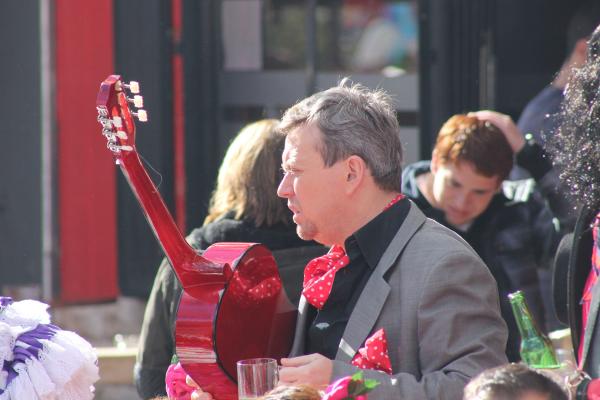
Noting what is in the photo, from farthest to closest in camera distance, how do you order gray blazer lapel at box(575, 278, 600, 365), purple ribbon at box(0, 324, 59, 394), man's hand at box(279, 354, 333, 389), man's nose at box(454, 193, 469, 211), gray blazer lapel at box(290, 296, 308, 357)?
→ 1. man's nose at box(454, 193, 469, 211)
2. gray blazer lapel at box(290, 296, 308, 357)
3. gray blazer lapel at box(575, 278, 600, 365)
4. purple ribbon at box(0, 324, 59, 394)
5. man's hand at box(279, 354, 333, 389)

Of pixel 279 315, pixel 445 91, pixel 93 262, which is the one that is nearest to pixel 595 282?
pixel 279 315

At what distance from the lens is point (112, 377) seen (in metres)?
4.89

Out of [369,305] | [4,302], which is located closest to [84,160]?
[4,302]

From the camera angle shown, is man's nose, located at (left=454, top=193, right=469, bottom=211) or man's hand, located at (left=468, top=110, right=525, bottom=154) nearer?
man's nose, located at (left=454, top=193, right=469, bottom=211)

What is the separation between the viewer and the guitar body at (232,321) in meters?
2.46

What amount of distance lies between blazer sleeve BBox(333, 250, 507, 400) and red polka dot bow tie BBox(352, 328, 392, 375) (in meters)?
0.04

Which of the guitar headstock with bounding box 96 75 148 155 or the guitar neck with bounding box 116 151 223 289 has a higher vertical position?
the guitar headstock with bounding box 96 75 148 155

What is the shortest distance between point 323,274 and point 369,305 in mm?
229

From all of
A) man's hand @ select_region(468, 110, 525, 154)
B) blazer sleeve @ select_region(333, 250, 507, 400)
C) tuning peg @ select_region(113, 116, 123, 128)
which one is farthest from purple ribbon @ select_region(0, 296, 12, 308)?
man's hand @ select_region(468, 110, 525, 154)

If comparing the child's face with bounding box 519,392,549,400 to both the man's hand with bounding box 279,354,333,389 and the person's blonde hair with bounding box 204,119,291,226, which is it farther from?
the person's blonde hair with bounding box 204,119,291,226

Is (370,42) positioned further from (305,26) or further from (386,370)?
(386,370)

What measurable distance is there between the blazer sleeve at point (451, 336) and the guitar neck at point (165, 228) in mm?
412

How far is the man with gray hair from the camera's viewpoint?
231 centimetres

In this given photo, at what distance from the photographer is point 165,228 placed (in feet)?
7.98
